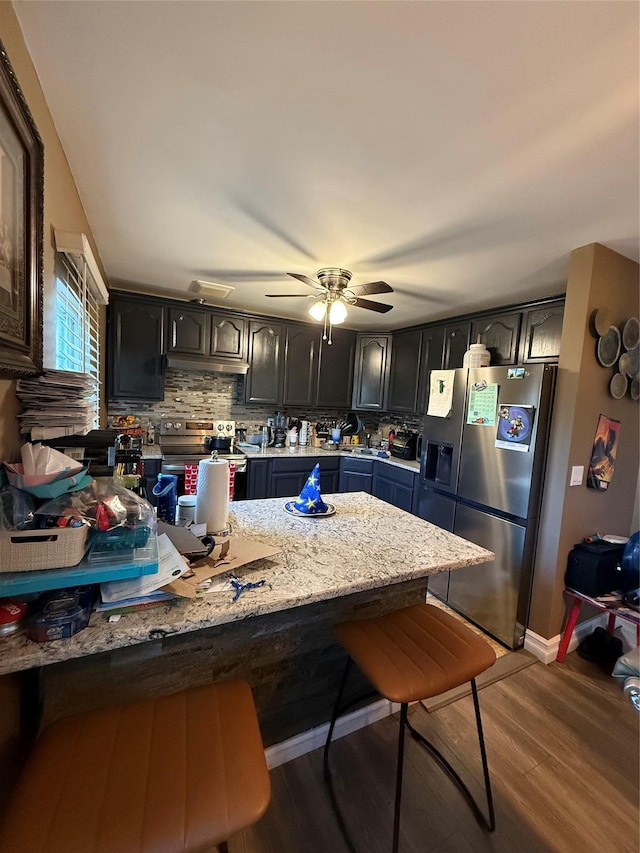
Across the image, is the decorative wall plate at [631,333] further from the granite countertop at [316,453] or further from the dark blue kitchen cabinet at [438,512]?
the granite countertop at [316,453]

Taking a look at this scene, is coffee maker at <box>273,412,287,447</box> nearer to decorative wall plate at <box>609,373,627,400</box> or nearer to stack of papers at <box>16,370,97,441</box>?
stack of papers at <box>16,370,97,441</box>

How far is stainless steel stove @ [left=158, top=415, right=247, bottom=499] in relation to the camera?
3.23 metres

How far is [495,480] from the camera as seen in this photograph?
7.52ft

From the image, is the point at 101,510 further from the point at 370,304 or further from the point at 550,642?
the point at 550,642

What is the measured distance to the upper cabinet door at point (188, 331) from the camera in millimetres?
3275

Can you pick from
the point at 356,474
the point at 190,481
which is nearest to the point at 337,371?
the point at 356,474

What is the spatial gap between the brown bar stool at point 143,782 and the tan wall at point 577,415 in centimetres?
198

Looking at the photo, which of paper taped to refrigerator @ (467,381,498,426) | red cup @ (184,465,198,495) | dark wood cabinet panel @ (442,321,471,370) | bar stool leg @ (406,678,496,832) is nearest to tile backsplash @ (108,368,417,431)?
dark wood cabinet panel @ (442,321,471,370)

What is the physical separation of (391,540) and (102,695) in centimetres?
104

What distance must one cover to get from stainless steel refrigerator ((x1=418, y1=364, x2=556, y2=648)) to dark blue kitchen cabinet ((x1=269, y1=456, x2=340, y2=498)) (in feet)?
4.26

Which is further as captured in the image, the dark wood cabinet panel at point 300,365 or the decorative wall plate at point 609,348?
the dark wood cabinet panel at point 300,365

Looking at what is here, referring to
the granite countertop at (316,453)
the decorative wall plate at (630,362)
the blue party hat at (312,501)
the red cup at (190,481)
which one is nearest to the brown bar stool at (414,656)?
the blue party hat at (312,501)

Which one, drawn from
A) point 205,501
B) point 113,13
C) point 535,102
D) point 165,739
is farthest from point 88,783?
point 535,102

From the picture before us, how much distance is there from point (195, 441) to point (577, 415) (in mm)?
3145
